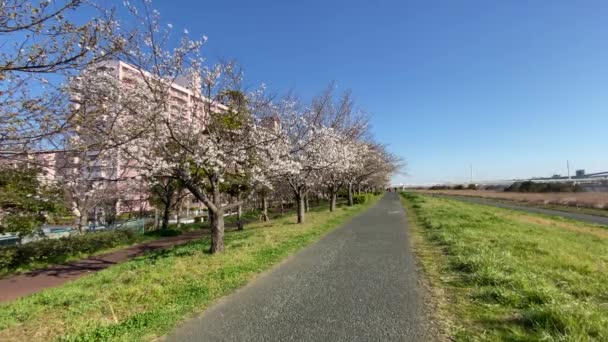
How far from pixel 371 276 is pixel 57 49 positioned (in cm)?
615

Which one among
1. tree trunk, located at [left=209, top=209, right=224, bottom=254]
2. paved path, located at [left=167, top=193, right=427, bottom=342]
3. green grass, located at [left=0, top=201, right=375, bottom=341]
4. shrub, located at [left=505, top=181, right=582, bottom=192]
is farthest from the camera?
shrub, located at [left=505, top=181, right=582, bottom=192]

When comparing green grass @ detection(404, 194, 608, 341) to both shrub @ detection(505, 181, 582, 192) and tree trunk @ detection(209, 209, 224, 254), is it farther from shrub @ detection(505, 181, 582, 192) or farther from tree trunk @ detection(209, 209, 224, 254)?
shrub @ detection(505, 181, 582, 192)

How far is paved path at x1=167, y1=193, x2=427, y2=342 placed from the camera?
4.17 m

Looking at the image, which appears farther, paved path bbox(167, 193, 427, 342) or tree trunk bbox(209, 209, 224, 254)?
tree trunk bbox(209, 209, 224, 254)

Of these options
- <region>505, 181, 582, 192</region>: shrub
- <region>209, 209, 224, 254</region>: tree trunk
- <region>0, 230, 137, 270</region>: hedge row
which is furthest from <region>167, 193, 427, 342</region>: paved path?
<region>505, 181, 582, 192</region>: shrub

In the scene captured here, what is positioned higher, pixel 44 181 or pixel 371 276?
pixel 44 181

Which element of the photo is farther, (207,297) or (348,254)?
(348,254)

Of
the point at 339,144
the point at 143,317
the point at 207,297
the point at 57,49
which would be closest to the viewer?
the point at 57,49

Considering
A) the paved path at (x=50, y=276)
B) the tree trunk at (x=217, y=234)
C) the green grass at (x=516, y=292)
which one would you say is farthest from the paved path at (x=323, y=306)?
the paved path at (x=50, y=276)

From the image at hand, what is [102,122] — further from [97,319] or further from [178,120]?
[178,120]

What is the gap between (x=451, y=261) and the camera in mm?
7832

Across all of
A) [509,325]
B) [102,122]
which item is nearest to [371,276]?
[509,325]

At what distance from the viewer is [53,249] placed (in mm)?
13461

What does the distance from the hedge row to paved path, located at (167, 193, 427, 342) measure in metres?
10.5
